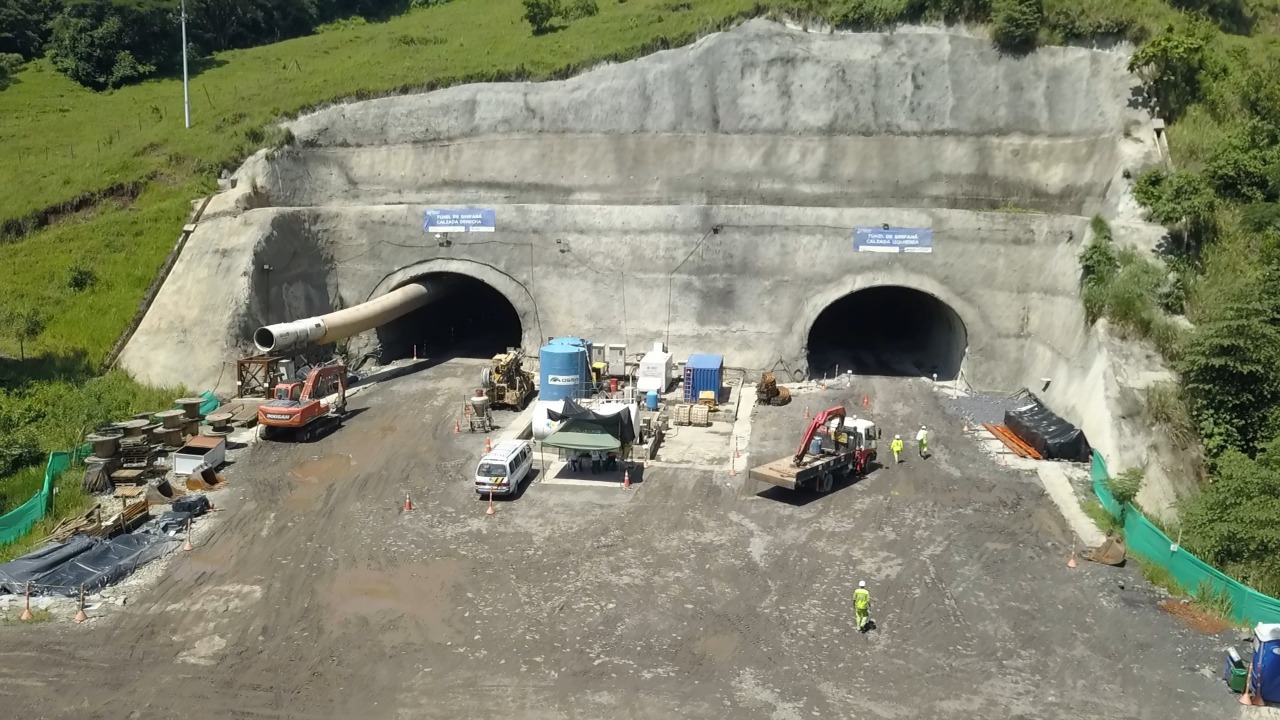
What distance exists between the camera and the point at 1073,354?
3291 centimetres

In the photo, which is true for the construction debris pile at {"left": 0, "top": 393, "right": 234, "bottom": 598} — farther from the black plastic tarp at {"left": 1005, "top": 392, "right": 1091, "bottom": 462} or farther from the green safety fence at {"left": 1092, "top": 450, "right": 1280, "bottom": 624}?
the black plastic tarp at {"left": 1005, "top": 392, "right": 1091, "bottom": 462}

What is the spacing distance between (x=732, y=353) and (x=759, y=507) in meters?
14.6

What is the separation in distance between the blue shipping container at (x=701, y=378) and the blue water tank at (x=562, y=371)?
448 cm

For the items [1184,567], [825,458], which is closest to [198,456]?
[825,458]

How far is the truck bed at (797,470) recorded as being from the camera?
84.0 feet

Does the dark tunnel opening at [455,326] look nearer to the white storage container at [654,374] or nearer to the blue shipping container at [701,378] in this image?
the white storage container at [654,374]

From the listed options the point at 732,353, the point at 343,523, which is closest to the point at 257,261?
the point at 343,523

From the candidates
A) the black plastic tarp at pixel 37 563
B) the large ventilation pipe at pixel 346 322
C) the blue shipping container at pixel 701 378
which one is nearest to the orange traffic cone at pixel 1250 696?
the blue shipping container at pixel 701 378

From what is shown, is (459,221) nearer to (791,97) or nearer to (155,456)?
(791,97)

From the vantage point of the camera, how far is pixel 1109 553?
2239 centimetres

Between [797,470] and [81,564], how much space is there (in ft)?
63.1

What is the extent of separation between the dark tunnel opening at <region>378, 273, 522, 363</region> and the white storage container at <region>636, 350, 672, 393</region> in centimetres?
1035

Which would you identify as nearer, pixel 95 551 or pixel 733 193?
Result: pixel 95 551

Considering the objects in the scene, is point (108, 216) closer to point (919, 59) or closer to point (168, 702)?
point (168, 702)
